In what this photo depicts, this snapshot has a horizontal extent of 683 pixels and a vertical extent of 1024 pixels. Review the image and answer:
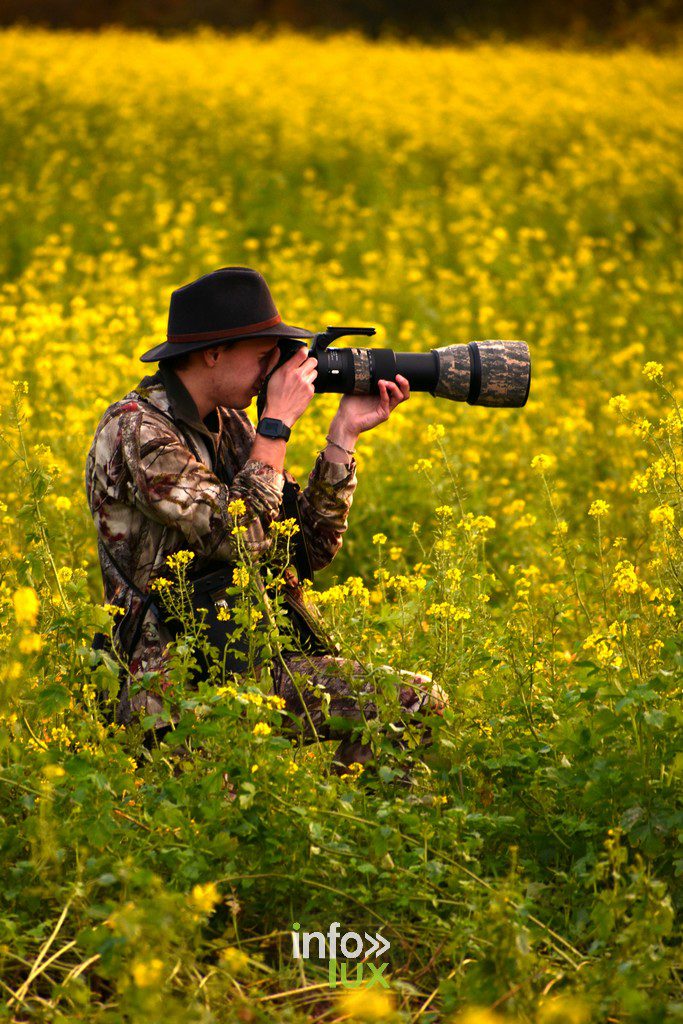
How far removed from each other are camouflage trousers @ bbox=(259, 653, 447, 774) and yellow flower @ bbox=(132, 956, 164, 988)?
82cm

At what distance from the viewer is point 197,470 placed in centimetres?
315

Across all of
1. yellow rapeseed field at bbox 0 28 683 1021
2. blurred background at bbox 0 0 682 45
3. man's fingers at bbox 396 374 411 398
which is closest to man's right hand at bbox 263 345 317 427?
man's fingers at bbox 396 374 411 398

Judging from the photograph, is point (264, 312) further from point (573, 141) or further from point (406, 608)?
point (573, 141)

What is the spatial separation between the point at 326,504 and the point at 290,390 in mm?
373

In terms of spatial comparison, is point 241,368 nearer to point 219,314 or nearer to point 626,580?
point 219,314

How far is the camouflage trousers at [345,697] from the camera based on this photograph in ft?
8.99

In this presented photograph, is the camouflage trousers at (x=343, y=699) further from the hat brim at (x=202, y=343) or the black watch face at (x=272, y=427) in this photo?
the hat brim at (x=202, y=343)

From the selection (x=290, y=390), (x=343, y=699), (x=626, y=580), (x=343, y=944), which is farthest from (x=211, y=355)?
(x=343, y=944)

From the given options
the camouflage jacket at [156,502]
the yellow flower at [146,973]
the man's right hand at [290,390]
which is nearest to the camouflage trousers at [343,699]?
the camouflage jacket at [156,502]

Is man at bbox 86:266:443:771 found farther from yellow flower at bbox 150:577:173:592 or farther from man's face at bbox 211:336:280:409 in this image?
yellow flower at bbox 150:577:173:592

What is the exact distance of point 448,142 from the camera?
12891 millimetres

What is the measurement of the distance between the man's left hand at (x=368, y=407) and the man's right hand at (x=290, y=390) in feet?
0.60

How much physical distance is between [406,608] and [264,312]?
30.1 inches

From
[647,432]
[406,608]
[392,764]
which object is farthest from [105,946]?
[647,432]
